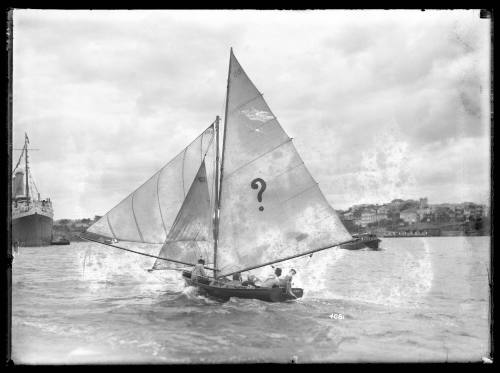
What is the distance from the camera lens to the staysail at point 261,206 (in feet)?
55.1

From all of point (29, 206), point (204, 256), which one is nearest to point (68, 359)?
point (29, 206)

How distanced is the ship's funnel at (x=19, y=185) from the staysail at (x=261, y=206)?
6.45 metres

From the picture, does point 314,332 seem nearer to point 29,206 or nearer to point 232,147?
point 232,147

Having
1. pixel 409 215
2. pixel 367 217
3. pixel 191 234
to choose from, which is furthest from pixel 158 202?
pixel 409 215

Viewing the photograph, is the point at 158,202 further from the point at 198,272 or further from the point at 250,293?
the point at 250,293

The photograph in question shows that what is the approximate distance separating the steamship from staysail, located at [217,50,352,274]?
18.1 feet

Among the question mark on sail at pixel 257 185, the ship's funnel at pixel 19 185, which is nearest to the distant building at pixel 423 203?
the question mark on sail at pixel 257 185

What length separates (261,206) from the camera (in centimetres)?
1681

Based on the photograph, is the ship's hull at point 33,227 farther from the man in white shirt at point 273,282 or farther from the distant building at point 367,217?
the distant building at point 367,217

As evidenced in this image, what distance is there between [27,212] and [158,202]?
5878 millimetres

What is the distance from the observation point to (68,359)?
11.1 m

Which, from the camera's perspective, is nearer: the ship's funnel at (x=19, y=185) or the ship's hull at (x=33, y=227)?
the ship's funnel at (x=19, y=185)

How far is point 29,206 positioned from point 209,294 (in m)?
6.79

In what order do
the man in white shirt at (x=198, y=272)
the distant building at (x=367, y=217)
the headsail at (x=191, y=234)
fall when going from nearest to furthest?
1. the distant building at (x=367, y=217)
2. the man in white shirt at (x=198, y=272)
3. the headsail at (x=191, y=234)
